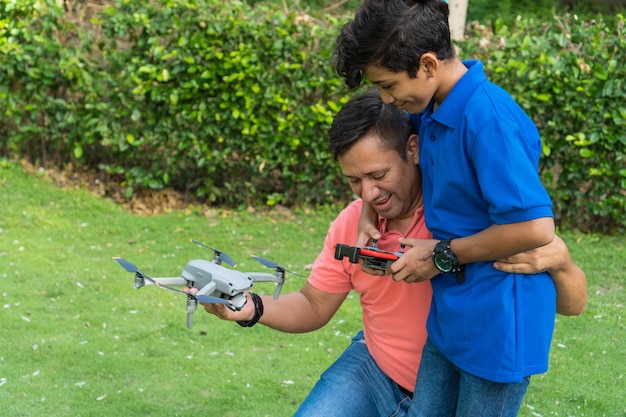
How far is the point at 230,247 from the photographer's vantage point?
6297 mm

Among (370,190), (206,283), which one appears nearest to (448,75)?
(370,190)

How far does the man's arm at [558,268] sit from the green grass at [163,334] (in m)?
1.63

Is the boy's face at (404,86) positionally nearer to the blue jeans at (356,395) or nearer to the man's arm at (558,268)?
the man's arm at (558,268)

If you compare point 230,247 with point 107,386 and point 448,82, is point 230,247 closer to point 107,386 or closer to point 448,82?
point 107,386

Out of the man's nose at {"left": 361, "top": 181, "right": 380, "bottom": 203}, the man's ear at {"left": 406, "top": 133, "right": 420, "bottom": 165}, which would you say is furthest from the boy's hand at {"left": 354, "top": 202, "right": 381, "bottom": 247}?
the man's ear at {"left": 406, "top": 133, "right": 420, "bottom": 165}

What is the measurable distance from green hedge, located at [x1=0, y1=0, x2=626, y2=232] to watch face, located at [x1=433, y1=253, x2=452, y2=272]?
4.41 m

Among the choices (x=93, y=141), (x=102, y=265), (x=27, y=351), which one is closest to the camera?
(x=27, y=351)

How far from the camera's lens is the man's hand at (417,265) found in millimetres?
2424

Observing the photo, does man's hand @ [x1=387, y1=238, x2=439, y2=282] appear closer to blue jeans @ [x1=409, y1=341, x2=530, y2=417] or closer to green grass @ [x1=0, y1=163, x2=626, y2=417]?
blue jeans @ [x1=409, y1=341, x2=530, y2=417]

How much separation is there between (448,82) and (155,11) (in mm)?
4975

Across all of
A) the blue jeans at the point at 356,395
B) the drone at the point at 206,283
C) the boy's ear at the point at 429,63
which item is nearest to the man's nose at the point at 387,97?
the boy's ear at the point at 429,63

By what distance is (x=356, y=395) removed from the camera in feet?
9.29

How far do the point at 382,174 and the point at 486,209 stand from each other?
16.2 inches

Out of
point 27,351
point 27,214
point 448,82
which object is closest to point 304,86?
point 27,214
